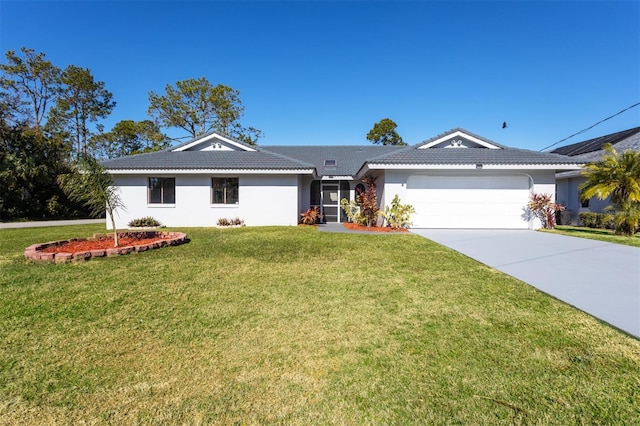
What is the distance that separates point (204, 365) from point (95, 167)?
26.7 ft

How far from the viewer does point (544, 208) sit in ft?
46.2

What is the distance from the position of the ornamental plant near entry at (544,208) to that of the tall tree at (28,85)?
3562 centimetres

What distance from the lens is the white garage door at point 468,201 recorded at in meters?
14.4

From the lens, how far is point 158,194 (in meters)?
15.7

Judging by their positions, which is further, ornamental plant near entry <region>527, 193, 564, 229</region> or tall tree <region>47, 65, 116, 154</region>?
tall tree <region>47, 65, 116, 154</region>

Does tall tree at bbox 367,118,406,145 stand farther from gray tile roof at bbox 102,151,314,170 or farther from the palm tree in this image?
the palm tree

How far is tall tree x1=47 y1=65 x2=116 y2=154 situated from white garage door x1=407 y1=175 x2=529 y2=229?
32449 mm

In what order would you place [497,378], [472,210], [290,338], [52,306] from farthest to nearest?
[472,210], [52,306], [290,338], [497,378]

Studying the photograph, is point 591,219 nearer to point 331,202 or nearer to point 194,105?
point 331,202

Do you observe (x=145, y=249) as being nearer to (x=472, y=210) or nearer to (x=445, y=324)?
(x=445, y=324)

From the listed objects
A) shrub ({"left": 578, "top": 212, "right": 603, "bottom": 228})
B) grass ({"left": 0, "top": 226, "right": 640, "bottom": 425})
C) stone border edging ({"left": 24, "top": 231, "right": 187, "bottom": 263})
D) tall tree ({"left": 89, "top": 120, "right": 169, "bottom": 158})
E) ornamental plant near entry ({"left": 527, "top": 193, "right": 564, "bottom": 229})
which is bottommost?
grass ({"left": 0, "top": 226, "right": 640, "bottom": 425})

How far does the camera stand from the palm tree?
39.0 ft

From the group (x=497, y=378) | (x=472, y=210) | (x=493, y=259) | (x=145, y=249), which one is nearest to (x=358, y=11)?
(x=472, y=210)

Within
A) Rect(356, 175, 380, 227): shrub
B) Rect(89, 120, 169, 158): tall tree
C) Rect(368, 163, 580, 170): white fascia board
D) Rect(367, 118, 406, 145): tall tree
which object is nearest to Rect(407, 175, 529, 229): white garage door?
Rect(368, 163, 580, 170): white fascia board
